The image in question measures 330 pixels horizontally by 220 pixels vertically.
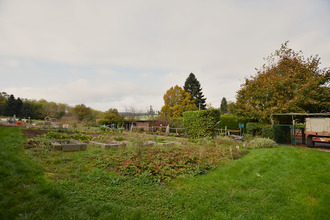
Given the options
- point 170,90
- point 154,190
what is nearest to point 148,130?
point 170,90

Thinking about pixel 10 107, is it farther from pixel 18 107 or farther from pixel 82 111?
pixel 82 111

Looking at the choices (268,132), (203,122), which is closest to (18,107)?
(203,122)

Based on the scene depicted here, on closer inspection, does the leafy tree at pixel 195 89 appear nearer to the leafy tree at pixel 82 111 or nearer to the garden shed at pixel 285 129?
the leafy tree at pixel 82 111

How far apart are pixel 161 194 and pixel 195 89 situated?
128ft

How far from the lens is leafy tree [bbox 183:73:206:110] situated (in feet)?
135

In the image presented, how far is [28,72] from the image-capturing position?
10.5 m

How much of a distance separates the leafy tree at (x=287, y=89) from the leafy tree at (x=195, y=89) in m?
25.4

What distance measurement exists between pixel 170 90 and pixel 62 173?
101 ft

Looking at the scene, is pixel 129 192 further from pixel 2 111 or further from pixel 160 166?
pixel 2 111

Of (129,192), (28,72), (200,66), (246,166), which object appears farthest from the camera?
(200,66)

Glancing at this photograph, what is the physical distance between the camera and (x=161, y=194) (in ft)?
11.2

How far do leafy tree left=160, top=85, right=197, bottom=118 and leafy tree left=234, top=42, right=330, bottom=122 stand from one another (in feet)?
56.3

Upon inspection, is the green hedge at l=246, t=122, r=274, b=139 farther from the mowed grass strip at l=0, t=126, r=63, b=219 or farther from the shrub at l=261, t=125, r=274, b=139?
the mowed grass strip at l=0, t=126, r=63, b=219

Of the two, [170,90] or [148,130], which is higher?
[170,90]
